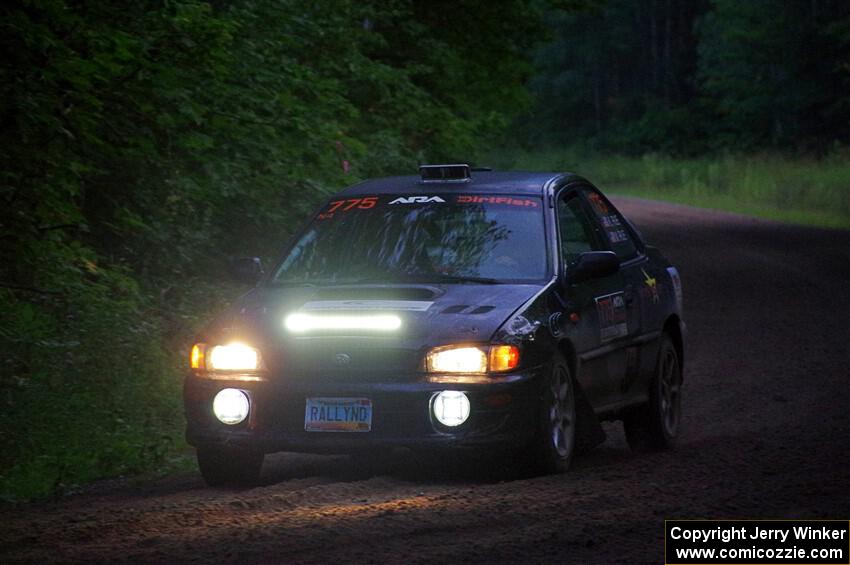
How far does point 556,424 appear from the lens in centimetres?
880

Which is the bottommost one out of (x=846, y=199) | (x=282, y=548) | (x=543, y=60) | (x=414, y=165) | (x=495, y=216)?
(x=282, y=548)

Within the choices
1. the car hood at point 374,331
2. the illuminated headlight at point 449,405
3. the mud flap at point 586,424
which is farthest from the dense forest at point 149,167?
the mud flap at point 586,424

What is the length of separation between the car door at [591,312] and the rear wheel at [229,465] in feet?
5.87

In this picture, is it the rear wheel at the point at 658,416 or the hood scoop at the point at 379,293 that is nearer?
the hood scoop at the point at 379,293

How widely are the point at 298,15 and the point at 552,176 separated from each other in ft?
24.2

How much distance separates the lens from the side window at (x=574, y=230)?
983 centimetres

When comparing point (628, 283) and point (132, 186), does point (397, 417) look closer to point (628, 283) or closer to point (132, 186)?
point (628, 283)

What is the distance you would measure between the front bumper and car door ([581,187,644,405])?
151 cm

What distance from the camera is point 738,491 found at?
316 inches

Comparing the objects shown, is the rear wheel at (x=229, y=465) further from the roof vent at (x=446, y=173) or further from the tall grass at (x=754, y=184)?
the tall grass at (x=754, y=184)

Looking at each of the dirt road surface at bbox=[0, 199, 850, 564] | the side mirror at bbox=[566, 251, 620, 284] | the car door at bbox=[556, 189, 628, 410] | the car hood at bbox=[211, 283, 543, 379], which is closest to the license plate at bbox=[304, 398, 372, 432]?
the car hood at bbox=[211, 283, 543, 379]

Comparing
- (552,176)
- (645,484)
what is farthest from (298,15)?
(645,484)

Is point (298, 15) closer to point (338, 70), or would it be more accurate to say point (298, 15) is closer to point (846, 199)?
point (338, 70)

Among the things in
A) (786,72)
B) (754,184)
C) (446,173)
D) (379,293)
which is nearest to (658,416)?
(446,173)
